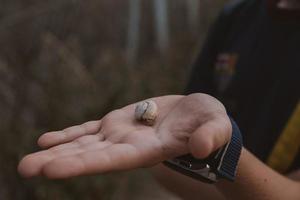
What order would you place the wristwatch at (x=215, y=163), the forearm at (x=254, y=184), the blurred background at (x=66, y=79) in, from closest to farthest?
the wristwatch at (x=215, y=163) → the forearm at (x=254, y=184) → the blurred background at (x=66, y=79)

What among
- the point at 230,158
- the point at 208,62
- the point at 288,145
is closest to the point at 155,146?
the point at 230,158

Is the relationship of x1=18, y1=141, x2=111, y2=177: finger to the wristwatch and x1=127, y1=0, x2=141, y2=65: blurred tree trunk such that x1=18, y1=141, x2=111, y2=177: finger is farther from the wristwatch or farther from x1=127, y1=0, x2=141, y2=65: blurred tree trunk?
x1=127, y1=0, x2=141, y2=65: blurred tree trunk

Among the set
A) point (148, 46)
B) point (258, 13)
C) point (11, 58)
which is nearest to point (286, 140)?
point (258, 13)

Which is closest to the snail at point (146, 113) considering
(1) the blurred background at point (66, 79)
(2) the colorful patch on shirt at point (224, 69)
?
(2) the colorful patch on shirt at point (224, 69)

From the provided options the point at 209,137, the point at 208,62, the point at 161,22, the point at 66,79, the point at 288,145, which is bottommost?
the point at 161,22

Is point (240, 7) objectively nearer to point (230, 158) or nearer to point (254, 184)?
point (254, 184)

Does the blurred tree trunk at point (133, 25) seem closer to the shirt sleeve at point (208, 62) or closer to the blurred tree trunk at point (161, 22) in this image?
the blurred tree trunk at point (161, 22)
